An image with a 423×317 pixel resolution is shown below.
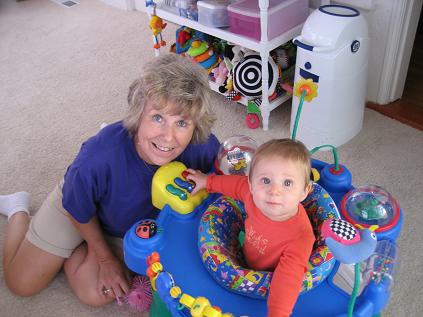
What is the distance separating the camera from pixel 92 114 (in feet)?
6.54

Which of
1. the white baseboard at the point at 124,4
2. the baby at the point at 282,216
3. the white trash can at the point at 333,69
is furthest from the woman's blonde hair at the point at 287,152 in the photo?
the white baseboard at the point at 124,4

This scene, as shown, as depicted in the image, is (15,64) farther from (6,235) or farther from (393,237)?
(393,237)

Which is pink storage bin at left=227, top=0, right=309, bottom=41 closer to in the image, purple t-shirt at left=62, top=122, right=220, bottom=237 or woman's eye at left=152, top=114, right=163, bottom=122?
purple t-shirt at left=62, top=122, right=220, bottom=237

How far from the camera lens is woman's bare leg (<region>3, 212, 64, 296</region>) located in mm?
1268

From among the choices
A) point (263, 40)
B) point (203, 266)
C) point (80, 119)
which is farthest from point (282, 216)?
point (80, 119)

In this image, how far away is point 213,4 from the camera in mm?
1714

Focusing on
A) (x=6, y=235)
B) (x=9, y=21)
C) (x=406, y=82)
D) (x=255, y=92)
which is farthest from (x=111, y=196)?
(x=9, y=21)

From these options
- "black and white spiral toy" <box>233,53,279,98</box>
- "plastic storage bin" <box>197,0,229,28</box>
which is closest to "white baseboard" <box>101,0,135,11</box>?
"plastic storage bin" <box>197,0,229,28</box>

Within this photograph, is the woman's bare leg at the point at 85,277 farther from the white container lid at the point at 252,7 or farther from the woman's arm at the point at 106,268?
the white container lid at the point at 252,7

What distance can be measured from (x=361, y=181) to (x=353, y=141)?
0.22 m

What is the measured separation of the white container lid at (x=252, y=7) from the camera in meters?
1.60

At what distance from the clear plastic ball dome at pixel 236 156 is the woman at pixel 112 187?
5 centimetres

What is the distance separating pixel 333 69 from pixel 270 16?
0.29 meters

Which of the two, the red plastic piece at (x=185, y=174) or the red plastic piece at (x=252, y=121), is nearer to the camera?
the red plastic piece at (x=185, y=174)
